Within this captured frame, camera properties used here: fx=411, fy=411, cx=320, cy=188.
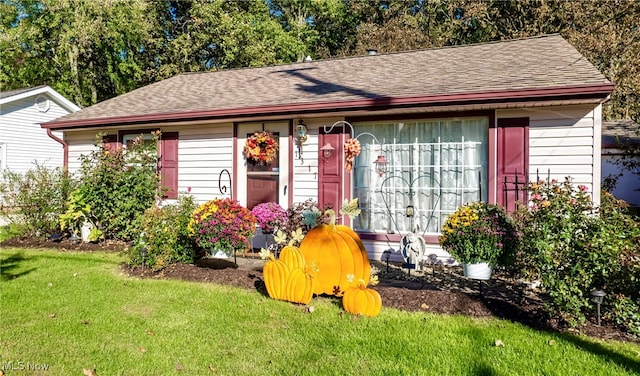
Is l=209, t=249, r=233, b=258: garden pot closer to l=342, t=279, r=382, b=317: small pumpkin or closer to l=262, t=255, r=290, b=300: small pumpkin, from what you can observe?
l=262, t=255, r=290, b=300: small pumpkin

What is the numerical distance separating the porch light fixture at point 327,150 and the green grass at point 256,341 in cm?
283

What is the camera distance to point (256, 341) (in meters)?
3.36

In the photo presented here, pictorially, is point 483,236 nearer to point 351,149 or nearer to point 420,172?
point 420,172

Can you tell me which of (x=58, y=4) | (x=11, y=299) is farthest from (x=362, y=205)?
(x=58, y=4)

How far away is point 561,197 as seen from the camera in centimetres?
371

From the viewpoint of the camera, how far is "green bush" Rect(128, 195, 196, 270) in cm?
545

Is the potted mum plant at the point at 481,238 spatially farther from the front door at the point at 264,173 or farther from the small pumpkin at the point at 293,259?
Answer: the front door at the point at 264,173

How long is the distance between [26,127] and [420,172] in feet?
55.5

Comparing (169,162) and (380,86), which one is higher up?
(380,86)

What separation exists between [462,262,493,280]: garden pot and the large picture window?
4.92ft

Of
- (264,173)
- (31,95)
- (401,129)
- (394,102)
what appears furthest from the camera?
(31,95)

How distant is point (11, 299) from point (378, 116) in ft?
17.3

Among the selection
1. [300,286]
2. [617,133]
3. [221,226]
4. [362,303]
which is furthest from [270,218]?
[617,133]

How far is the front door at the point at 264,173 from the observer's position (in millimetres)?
7164
